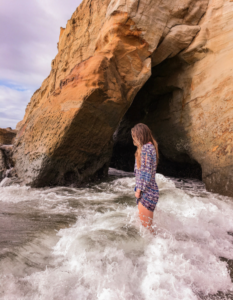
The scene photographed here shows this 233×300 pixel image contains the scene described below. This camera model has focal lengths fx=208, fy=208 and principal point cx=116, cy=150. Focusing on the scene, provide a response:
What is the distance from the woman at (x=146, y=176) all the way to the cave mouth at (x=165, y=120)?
146 inches

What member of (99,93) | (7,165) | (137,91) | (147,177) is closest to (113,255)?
(147,177)

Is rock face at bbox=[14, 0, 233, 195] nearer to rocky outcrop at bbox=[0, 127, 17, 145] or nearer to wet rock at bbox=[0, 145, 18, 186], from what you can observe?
wet rock at bbox=[0, 145, 18, 186]

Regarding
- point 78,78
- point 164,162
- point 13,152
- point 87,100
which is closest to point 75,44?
point 78,78

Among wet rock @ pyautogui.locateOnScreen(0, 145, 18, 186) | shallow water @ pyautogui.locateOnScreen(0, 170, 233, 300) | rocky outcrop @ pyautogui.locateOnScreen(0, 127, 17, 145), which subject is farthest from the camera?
rocky outcrop @ pyautogui.locateOnScreen(0, 127, 17, 145)

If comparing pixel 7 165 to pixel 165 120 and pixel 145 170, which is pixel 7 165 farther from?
pixel 145 170

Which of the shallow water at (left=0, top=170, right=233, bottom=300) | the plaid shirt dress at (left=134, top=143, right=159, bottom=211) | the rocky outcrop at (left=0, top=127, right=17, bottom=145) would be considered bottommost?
the shallow water at (left=0, top=170, right=233, bottom=300)

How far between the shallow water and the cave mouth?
3.24m

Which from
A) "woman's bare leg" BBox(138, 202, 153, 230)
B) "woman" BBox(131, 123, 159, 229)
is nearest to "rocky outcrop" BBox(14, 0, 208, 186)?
"woman" BBox(131, 123, 159, 229)

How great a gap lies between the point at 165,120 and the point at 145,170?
188 inches

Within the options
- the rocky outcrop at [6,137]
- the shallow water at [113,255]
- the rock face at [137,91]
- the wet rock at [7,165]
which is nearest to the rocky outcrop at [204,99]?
the rock face at [137,91]

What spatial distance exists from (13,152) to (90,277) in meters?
5.57

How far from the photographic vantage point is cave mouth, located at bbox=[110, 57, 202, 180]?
6219 mm

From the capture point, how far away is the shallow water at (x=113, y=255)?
1.50 m

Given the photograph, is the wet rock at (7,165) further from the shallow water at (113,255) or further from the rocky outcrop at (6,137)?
the rocky outcrop at (6,137)
